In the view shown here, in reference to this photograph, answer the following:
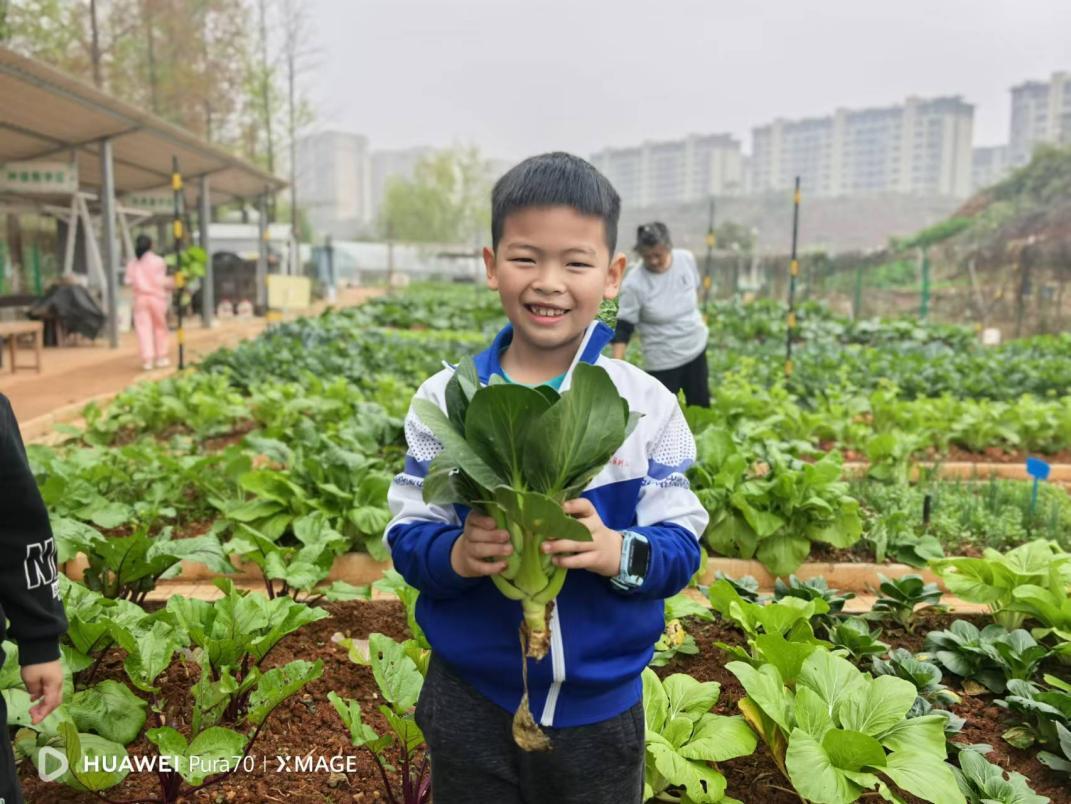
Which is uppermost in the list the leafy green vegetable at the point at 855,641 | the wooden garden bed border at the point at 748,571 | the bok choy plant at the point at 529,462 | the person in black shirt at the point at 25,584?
the bok choy plant at the point at 529,462

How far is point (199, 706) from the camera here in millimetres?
2350

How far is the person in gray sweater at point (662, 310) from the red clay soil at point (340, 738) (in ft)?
9.16

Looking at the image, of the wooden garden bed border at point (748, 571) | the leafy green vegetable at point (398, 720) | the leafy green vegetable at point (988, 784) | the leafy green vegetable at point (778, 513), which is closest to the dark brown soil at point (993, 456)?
→ the wooden garden bed border at point (748, 571)

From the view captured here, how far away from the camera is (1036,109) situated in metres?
74.8

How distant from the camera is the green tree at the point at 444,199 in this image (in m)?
63.7

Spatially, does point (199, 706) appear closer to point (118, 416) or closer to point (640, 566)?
point (640, 566)

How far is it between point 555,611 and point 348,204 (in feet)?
422

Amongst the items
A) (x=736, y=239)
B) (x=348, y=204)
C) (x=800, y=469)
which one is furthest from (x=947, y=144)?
(x=800, y=469)

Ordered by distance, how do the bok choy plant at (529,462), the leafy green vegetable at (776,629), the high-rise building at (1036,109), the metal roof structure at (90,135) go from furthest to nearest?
the high-rise building at (1036,109) → the metal roof structure at (90,135) → the leafy green vegetable at (776,629) → the bok choy plant at (529,462)

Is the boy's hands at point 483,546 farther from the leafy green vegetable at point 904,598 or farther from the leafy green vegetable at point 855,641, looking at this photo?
the leafy green vegetable at point 904,598

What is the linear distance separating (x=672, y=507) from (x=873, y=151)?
103m

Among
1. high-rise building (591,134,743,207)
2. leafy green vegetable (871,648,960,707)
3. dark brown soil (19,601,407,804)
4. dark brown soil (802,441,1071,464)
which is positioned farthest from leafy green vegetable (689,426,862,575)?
high-rise building (591,134,743,207)

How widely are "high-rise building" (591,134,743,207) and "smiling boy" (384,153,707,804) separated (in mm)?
98616

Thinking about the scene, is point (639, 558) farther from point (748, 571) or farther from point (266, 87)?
point (266, 87)
